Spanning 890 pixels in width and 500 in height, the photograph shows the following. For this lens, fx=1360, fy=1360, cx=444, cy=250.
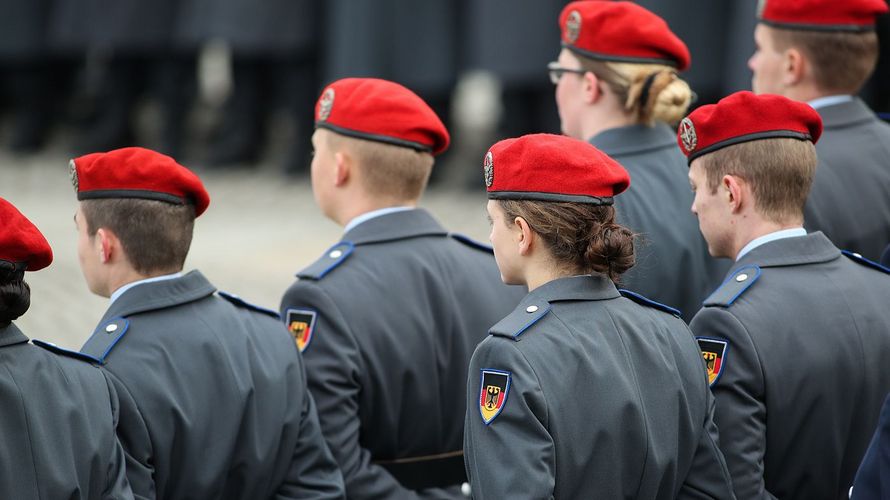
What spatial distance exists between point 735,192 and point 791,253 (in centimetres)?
18

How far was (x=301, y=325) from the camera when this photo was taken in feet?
10.7

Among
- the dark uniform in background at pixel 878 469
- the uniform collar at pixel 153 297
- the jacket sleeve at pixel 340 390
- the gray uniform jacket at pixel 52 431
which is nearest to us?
the dark uniform in background at pixel 878 469

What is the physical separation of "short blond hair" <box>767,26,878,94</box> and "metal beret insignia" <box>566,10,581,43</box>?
620 mm

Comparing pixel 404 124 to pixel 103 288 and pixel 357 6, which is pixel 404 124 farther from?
pixel 357 6

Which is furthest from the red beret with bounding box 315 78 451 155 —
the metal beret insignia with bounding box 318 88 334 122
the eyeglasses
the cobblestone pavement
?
the cobblestone pavement

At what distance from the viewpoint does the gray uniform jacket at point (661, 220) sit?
3488 millimetres

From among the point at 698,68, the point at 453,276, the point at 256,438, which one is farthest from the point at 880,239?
the point at 698,68

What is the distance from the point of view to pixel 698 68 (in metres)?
7.34

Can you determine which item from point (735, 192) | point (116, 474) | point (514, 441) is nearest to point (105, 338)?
point (116, 474)

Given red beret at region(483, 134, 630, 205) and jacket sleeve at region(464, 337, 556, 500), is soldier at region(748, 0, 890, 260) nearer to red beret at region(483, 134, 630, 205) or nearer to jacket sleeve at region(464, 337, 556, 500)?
red beret at region(483, 134, 630, 205)

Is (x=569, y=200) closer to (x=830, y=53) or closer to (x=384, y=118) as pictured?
(x=384, y=118)

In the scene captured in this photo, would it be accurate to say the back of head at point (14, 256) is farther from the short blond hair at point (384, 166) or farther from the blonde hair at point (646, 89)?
the blonde hair at point (646, 89)

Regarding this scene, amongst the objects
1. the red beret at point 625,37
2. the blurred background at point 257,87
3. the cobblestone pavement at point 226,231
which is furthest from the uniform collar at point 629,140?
the blurred background at point 257,87

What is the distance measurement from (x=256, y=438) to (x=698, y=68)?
4.94 meters
